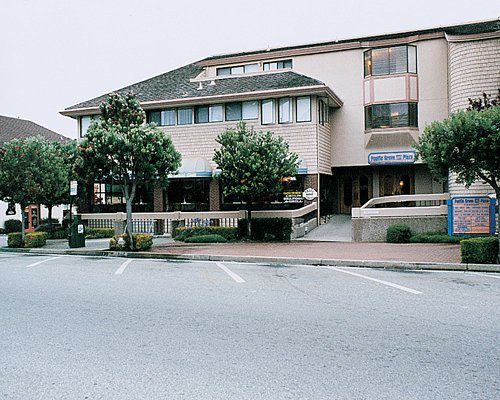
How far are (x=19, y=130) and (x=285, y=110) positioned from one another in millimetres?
29170

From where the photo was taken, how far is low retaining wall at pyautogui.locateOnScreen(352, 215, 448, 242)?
2067cm

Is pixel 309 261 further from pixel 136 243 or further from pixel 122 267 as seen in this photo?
pixel 136 243

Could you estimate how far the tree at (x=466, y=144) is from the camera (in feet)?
41.8

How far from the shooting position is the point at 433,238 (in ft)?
63.1

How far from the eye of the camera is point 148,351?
5.93m

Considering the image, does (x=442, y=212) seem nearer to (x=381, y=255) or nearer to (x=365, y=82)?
(x=381, y=255)

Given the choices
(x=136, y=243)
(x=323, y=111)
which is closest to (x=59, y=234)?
(x=136, y=243)

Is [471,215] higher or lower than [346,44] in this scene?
lower

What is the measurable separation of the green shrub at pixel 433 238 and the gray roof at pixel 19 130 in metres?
33.0

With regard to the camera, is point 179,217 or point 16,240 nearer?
point 16,240

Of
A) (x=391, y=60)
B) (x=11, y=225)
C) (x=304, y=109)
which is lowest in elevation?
(x=11, y=225)

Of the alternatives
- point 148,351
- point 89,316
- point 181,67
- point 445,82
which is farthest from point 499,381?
point 181,67

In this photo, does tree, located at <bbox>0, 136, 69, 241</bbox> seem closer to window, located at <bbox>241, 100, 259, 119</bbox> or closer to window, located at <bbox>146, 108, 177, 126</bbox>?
window, located at <bbox>146, 108, 177, 126</bbox>

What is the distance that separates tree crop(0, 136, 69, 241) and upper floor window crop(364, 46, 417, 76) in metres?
16.5
